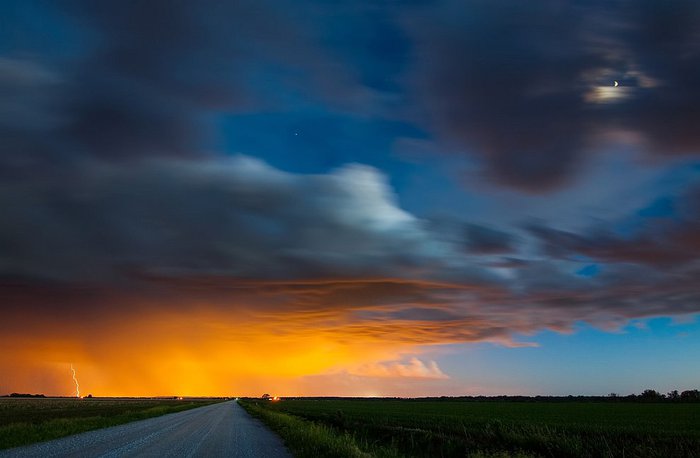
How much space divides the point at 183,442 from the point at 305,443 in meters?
6.44

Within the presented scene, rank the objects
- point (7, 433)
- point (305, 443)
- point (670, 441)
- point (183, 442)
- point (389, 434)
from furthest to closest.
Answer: point (389, 434) < point (7, 433) < point (670, 441) < point (183, 442) < point (305, 443)

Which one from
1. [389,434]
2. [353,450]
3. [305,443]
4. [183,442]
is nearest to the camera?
[353,450]

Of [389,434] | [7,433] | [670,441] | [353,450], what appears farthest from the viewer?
[389,434]

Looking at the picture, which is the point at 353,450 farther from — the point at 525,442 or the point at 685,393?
the point at 685,393

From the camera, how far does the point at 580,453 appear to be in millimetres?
19344

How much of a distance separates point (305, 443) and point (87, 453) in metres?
8.17

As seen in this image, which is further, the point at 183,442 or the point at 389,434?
the point at 389,434

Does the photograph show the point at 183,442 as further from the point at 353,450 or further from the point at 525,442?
the point at 525,442

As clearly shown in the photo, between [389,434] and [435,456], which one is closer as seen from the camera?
[435,456]

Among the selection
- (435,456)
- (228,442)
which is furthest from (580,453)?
(228,442)

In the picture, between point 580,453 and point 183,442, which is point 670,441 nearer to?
point 580,453

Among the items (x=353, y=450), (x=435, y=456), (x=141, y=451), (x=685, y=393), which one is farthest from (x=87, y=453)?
(x=685, y=393)

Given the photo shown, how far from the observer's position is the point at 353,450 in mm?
→ 17531

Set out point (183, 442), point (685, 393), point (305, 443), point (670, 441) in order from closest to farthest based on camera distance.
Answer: point (305, 443)
point (183, 442)
point (670, 441)
point (685, 393)
